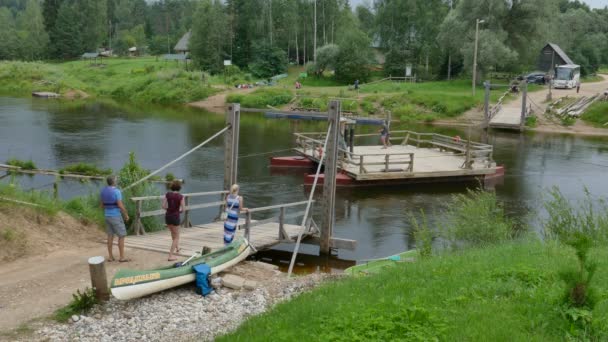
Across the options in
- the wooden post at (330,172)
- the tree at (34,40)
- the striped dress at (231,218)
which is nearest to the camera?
the striped dress at (231,218)

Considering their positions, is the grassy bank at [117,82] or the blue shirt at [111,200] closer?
the blue shirt at [111,200]

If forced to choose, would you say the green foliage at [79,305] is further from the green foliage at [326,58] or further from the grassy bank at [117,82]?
the green foliage at [326,58]

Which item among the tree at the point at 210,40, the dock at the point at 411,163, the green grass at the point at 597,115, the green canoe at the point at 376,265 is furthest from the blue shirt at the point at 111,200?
the tree at the point at 210,40

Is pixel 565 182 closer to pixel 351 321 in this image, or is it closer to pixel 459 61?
pixel 351 321

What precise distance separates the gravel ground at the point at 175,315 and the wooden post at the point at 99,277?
17 cm

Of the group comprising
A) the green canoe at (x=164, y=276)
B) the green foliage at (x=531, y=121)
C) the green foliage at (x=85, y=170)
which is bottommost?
the green foliage at (x=85, y=170)

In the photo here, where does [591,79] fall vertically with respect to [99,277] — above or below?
above

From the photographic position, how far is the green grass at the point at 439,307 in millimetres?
7516

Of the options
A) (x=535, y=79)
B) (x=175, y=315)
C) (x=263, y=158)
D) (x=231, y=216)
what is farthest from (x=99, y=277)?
(x=535, y=79)

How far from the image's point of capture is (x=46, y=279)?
11195 mm

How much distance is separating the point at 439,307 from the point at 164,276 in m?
4.81

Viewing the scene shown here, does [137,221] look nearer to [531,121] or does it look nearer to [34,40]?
[531,121]

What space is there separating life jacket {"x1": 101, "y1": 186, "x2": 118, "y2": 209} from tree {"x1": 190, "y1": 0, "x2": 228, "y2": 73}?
6920 cm

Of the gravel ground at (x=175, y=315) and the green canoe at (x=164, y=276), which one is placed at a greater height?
the green canoe at (x=164, y=276)
